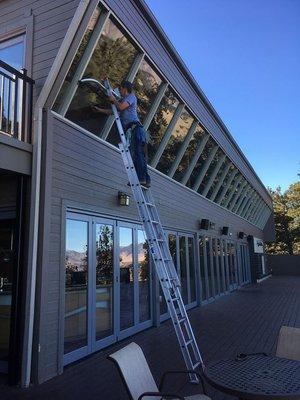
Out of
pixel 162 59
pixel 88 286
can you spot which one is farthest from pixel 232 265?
pixel 88 286

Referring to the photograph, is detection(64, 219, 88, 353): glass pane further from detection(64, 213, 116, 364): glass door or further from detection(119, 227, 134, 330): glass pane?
detection(119, 227, 134, 330): glass pane

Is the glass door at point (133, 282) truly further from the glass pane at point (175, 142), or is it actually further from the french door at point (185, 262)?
the glass pane at point (175, 142)

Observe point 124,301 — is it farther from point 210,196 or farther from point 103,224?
point 210,196

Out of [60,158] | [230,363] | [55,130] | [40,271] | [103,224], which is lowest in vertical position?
[230,363]

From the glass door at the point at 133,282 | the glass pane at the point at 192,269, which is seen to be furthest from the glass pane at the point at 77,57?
the glass pane at the point at 192,269

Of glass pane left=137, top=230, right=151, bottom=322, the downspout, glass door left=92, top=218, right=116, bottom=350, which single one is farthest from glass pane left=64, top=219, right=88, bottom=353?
glass pane left=137, top=230, right=151, bottom=322

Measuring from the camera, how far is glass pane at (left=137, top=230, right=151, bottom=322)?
816cm

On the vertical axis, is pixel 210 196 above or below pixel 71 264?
above

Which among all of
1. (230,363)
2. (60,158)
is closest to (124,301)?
(60,158)

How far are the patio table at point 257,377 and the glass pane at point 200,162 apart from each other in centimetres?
896

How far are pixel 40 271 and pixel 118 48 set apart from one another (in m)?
4.37

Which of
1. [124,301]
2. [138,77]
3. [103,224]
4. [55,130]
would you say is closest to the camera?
→ [55,130]

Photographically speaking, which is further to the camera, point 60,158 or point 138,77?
point 138,77

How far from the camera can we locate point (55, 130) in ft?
18.8
